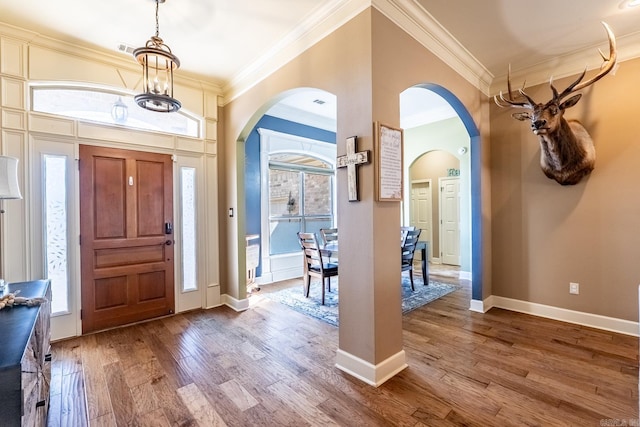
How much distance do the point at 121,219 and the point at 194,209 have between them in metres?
0.81

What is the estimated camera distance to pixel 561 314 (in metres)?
3.28

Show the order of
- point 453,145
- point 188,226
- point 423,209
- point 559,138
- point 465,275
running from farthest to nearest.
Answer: point 423,209, point 453,145, point 465,275, point 188,226, point 559,138

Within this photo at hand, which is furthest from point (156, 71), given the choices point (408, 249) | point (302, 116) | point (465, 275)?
point (465, 275)

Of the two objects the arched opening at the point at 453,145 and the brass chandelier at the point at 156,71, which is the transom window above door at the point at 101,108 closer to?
the brass chandelier at the point at 156,71

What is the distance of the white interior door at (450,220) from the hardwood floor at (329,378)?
137 inches

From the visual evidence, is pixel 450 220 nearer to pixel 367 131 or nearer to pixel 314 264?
pixel 314 264

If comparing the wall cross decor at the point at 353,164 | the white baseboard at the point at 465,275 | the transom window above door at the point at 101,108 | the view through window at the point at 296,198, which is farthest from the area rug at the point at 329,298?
the transom window above door at the point at 101,108

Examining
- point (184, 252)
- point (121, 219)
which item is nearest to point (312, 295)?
point (184, 252)

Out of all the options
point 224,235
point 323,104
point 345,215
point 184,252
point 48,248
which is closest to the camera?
point 345,215

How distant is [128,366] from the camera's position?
2428 mm

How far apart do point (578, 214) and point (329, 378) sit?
3.17 m

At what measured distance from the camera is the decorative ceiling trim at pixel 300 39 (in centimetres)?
231

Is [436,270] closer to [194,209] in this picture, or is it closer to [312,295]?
[312,295]

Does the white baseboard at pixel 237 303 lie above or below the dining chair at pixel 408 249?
below
